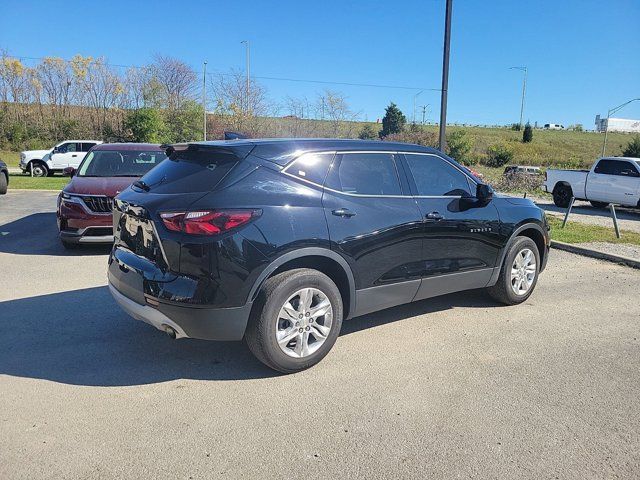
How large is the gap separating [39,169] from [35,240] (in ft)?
60.7

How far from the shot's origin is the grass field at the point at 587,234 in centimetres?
991

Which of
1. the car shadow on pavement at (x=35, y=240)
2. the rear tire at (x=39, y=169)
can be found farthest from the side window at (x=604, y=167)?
the rear tire at (x=39, y=169)

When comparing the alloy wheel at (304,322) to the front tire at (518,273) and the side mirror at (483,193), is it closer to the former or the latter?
the side mirror at (483,193)

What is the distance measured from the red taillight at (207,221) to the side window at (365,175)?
0.90m

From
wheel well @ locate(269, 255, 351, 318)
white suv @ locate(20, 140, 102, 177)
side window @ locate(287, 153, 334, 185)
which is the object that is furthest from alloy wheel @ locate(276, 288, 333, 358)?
white suv @ locate(20, 140, 102, 177)

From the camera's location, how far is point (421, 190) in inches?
183

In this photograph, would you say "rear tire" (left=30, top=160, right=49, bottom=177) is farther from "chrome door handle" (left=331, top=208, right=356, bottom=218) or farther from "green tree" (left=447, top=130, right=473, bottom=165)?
"green tree" (left=447, top=130, right=473, bottom=165)

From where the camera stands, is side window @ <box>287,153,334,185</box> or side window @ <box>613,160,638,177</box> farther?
side window @ <box>613,160,638,177</box>

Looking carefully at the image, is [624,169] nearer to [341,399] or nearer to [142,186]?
[341,399]

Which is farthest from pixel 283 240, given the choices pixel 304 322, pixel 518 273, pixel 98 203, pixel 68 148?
pixel 68 148

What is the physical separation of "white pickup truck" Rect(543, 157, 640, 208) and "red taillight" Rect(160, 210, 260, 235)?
15.4 metres

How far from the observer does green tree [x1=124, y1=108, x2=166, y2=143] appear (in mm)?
34969

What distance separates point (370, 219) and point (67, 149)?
25.0 m

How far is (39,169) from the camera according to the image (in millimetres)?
24750
